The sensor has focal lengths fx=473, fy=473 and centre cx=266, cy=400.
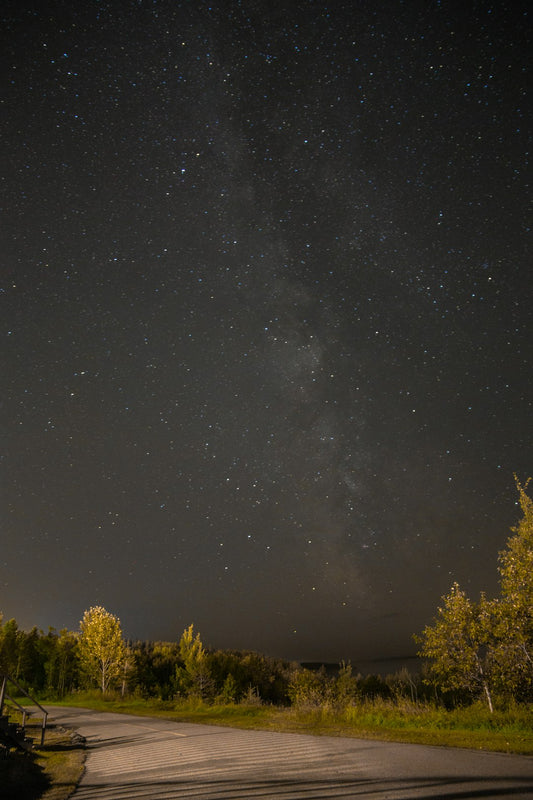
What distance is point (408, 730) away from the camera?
1253 centimetres

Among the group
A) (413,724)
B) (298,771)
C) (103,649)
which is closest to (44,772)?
(298,771)

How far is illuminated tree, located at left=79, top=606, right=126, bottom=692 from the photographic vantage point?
1496 inches

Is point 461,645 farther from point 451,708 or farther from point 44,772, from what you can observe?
point 44,772

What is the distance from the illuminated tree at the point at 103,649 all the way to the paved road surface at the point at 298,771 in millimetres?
29195

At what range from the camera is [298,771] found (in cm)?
770

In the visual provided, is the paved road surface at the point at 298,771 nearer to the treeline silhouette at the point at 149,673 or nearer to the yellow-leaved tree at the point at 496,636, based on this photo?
the yellow-leaved tree at the point at 496,636

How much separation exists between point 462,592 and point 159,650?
240 ft

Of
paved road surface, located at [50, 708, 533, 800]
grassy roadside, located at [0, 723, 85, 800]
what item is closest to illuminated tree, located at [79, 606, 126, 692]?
grassy roadside, located at [0, 723, 85, 800]

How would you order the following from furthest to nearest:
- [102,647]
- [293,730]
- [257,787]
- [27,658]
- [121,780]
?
1. [27,658]
2. [102,647]
3. [293,730]
4. [121,780]
5. [257,787]

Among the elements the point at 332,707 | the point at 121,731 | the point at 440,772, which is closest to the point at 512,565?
the point at 332,707

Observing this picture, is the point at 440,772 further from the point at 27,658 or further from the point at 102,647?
the point at 27,658

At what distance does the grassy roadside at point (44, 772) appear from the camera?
824 cm

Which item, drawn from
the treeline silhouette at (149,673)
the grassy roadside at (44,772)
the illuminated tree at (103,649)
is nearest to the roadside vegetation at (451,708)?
the grassy roadside at (44,772)

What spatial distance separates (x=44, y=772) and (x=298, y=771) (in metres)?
6.22
